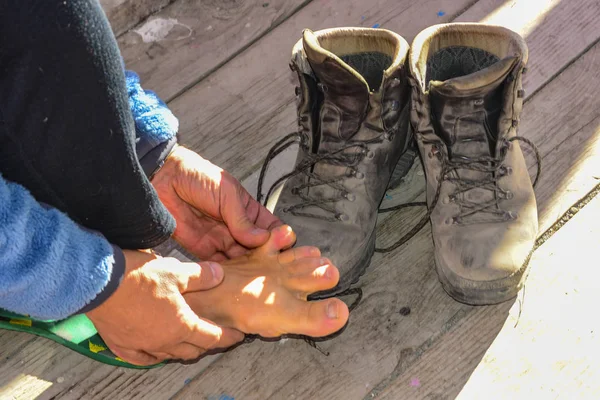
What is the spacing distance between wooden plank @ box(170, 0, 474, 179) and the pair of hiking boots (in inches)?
8.7

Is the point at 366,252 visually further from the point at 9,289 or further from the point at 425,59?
the point at 9,289

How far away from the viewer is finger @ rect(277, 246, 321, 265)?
1.34m

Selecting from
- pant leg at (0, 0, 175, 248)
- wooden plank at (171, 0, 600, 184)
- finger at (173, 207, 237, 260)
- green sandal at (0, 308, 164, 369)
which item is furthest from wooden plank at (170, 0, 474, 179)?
pant leg at (0, 0, 175, 248)

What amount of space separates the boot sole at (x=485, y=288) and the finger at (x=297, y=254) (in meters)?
0.27

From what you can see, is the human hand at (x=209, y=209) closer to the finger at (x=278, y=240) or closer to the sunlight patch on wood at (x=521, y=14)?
the finger at (x=278, y=240)

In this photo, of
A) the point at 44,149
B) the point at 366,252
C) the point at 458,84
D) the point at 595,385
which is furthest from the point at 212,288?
the point at 595,385

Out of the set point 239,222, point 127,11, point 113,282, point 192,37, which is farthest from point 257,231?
point 127,11

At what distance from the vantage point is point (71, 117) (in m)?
0.94

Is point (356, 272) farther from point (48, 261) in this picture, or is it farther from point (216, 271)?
point (48, 261)

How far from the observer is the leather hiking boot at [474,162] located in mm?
1310

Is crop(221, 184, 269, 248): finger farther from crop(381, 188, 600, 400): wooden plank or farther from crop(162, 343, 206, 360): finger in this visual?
crop(381, 188, 600, 400): wooden plank

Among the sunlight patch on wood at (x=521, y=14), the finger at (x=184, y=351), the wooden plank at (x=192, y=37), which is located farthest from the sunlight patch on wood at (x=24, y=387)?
the sunlight patch on wood at (x=521, y=14)

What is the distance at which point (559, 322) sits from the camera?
4.32ft

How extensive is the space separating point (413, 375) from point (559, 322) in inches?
12.2
